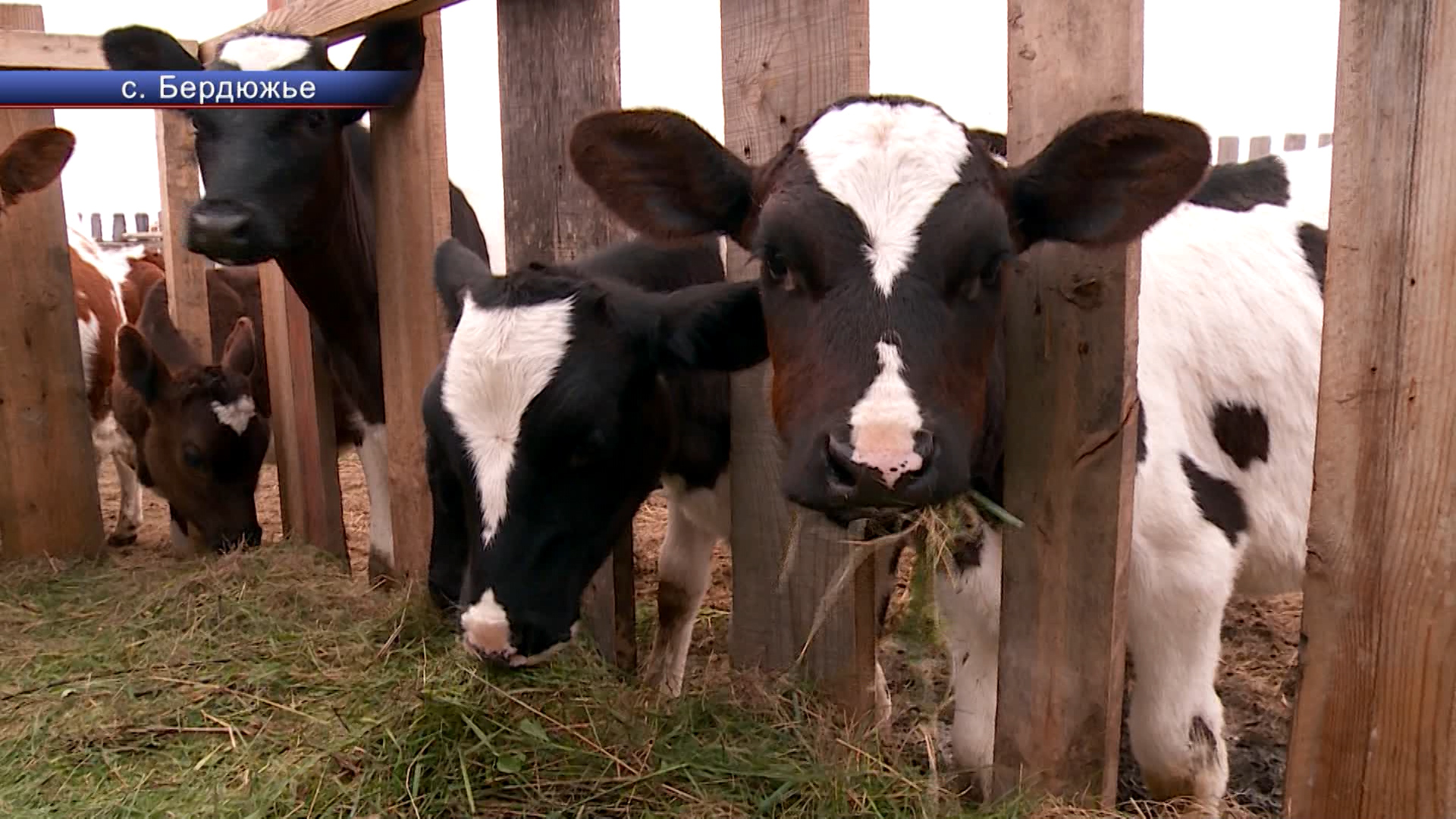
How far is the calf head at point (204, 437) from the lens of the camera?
221 inches

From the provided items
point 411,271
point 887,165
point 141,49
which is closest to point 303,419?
point 141,49

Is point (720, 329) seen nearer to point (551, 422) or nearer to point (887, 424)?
point (551, 422)

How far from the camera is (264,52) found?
4211 millimetres

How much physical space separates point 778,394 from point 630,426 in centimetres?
73

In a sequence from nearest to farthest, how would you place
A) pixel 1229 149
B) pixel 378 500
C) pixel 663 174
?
pixel 663 174 → pixel 378 500 → pixel 1229 149

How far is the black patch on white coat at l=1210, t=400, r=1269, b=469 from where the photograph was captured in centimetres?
305

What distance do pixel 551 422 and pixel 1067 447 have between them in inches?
46.4

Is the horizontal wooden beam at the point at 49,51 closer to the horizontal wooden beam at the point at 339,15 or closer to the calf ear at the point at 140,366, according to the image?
the horizontal wooden beam at the point at 339,15

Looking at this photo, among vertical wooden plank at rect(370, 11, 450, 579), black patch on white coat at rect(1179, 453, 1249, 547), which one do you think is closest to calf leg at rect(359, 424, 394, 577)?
vertical wooden plank at rect(370, 11, 450, 579)

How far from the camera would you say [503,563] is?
265 cm

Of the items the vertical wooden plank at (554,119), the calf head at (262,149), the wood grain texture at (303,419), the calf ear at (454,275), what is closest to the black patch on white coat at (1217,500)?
the vertical wooden plank at (554,119)

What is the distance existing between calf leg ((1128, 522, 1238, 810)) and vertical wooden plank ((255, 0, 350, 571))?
145 inches

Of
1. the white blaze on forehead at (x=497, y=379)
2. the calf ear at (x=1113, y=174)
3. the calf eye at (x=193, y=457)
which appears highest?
the calf ear at (x=1113, y=174)

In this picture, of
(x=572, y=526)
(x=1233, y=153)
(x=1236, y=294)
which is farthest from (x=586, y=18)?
(x=1233, y=153)
